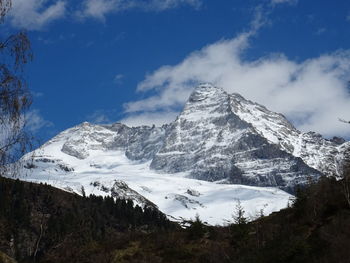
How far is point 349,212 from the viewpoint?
3766 centimetres

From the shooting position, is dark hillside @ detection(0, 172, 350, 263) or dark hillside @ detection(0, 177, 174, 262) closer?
dark hillside @ detection(0, 172, 350, 263)

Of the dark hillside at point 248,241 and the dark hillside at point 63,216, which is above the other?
the dark hillside at point 63,216

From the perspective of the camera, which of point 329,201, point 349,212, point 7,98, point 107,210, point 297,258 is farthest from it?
point 107,210

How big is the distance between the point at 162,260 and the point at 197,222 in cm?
992

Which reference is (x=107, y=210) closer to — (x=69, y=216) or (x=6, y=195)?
(x=69, y=216)

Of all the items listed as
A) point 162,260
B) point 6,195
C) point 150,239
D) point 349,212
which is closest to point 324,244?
point 349,212

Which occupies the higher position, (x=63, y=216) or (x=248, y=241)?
(x=63, y=216)

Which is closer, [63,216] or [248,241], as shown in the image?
[248,241]

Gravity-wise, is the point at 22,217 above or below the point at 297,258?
above

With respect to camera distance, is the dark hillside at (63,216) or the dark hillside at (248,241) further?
the dark hillside at (63,216)

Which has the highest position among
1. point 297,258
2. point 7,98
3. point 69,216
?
point 69,216

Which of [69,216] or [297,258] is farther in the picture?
[69,216]

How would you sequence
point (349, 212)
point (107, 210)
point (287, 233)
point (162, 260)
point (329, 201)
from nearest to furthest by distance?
point (287, 233)
point (349, 212)
point (329, 201)
point (162, 260)
point (107, 210)

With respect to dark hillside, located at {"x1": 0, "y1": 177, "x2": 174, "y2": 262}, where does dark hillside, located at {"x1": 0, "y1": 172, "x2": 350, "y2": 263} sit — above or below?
below
